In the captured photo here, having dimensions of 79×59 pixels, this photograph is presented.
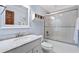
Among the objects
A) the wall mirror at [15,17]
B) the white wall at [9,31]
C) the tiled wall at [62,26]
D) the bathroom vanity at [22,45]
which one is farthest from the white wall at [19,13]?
the tiled wall at [62,26]

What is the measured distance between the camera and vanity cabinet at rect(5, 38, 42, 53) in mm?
1081

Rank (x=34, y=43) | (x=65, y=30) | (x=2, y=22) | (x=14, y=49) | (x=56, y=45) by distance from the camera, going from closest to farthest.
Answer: (x=14, y=49) < (x=2, y=22) < (x=34, y=43) < (x=56, y=45) < (x=65, y=30)

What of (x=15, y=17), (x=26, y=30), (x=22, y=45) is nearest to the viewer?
(x=22, y=45)

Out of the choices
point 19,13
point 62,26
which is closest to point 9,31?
point 19,13

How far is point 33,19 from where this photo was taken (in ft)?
6.02

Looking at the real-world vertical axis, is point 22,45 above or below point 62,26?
below

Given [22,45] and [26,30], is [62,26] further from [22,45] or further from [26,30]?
[22,45]

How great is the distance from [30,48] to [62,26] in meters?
0.95

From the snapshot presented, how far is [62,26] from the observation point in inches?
76.4

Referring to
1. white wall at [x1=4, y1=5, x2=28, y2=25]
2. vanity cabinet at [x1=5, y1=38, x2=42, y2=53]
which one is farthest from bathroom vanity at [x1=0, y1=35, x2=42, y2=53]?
white wall at [x1=4, y1=5, x2=28, y2=25]

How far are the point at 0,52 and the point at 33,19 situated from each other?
43.1 inches

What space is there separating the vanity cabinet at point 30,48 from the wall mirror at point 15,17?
48cm

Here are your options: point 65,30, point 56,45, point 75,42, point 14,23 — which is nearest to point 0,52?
point 14,23
